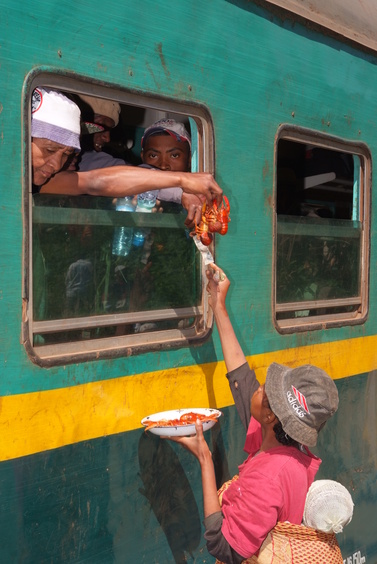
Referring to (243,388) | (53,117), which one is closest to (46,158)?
(53,117)

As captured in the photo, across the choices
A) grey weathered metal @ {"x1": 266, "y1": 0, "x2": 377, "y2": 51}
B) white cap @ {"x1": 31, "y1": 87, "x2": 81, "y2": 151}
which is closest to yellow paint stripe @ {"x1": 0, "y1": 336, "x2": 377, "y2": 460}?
white cap @ {"x1": 31, "y1": 87, "x2": 81, "y2": 151}

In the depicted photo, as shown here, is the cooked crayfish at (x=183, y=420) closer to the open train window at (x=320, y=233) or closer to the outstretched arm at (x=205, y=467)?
the outstretched arm at (x=205, y=467)

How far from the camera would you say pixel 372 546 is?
3.52 meters

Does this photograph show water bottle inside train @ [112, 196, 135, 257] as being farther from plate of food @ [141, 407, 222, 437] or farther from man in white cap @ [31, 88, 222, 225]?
plate of food @ [141, 407, 222, 437]

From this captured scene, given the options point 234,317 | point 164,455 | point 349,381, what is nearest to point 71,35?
point 234,317

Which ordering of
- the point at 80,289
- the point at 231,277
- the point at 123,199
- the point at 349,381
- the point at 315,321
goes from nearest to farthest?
the point at 80,289 < the point at 123,199 < the point at 231,277 < the point at 315,321 < the point at 349,381

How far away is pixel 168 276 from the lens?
246 centimetres

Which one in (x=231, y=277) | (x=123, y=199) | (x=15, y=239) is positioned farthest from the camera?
(x=231, y=277)

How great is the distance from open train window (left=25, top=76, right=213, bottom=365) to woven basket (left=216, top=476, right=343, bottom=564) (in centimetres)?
70

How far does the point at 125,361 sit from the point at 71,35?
1.01 m

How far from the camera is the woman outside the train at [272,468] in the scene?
2021 mm

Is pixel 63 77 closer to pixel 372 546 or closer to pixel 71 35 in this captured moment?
pixel 71 35

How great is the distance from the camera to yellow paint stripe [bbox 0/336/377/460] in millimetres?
1935

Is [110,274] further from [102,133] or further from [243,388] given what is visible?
[102,133]
